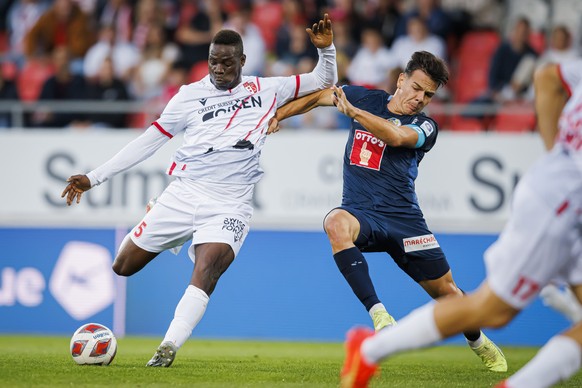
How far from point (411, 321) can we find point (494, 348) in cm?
350

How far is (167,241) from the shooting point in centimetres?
808

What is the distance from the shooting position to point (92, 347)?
25.2 feet

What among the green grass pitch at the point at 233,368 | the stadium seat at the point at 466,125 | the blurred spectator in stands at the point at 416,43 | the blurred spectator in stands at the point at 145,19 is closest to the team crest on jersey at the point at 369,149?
the green grass pitch at the point at 233,368

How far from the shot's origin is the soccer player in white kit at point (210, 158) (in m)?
7.89

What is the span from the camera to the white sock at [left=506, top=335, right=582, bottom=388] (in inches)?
182

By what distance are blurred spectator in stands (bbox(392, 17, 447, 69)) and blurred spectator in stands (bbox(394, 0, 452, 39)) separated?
0.28 m

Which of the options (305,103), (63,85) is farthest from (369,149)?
(63,85)

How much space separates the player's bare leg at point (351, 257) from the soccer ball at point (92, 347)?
6.17ft

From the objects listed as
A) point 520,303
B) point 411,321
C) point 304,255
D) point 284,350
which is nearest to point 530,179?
point 520,303

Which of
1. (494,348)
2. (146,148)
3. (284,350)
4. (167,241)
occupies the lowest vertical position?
(284,350)

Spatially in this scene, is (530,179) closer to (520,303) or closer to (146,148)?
(520,303)

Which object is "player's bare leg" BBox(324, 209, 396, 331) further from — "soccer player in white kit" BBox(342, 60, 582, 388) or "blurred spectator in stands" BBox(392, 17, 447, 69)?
"blurred spectator in stands" BBox(392, 17, 447, 69)

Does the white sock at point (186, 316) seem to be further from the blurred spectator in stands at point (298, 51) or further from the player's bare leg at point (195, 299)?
the blurred spectator in stands at point (298, 51)

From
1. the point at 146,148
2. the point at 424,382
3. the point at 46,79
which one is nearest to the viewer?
the point at 424,382
